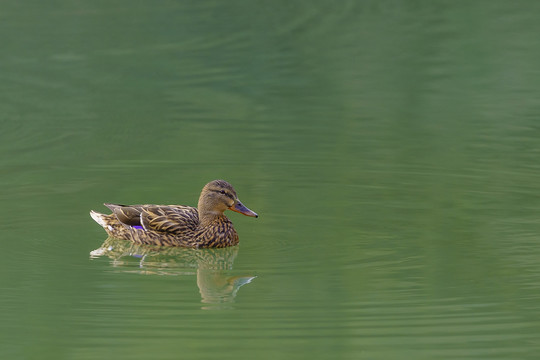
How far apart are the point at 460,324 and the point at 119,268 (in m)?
3.14

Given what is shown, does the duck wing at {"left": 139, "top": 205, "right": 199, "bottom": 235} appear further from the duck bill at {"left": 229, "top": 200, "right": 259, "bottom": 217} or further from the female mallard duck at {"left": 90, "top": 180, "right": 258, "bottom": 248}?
the duck bill at {"left": 229, "top": 200, "right": 259, "bottom": 217}

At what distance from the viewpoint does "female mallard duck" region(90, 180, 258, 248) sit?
35.8 feet

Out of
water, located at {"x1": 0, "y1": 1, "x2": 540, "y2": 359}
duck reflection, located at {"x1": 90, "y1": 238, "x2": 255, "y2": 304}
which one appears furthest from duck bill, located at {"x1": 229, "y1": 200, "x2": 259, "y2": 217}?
duck reflection, located at {"x1": 90, "y1": 238, "x2": 255, "y2": 304}

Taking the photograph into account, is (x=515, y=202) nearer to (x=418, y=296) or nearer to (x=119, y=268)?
(x=418, y=296)

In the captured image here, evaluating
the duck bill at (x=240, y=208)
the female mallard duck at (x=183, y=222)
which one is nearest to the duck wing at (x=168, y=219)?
the female mallard duck at (x=183, y=222)

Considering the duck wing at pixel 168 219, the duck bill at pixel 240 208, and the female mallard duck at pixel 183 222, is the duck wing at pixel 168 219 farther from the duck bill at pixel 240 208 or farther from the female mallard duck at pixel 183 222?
the duck bill at pixel 240 208

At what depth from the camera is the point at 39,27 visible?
22516 mm

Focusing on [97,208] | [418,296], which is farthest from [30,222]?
[418,296]

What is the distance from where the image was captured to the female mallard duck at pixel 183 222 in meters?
10.9

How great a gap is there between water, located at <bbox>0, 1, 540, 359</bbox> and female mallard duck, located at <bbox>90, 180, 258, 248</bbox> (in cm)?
17

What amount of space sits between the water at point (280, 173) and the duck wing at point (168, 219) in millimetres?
237

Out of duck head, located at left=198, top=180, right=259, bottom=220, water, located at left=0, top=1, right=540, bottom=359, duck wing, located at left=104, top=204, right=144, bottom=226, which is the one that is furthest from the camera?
duck wing, located at left=104, top=204, right=144, bottom=226

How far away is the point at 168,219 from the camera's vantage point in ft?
36.2

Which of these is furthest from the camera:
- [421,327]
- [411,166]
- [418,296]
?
[411,166]
